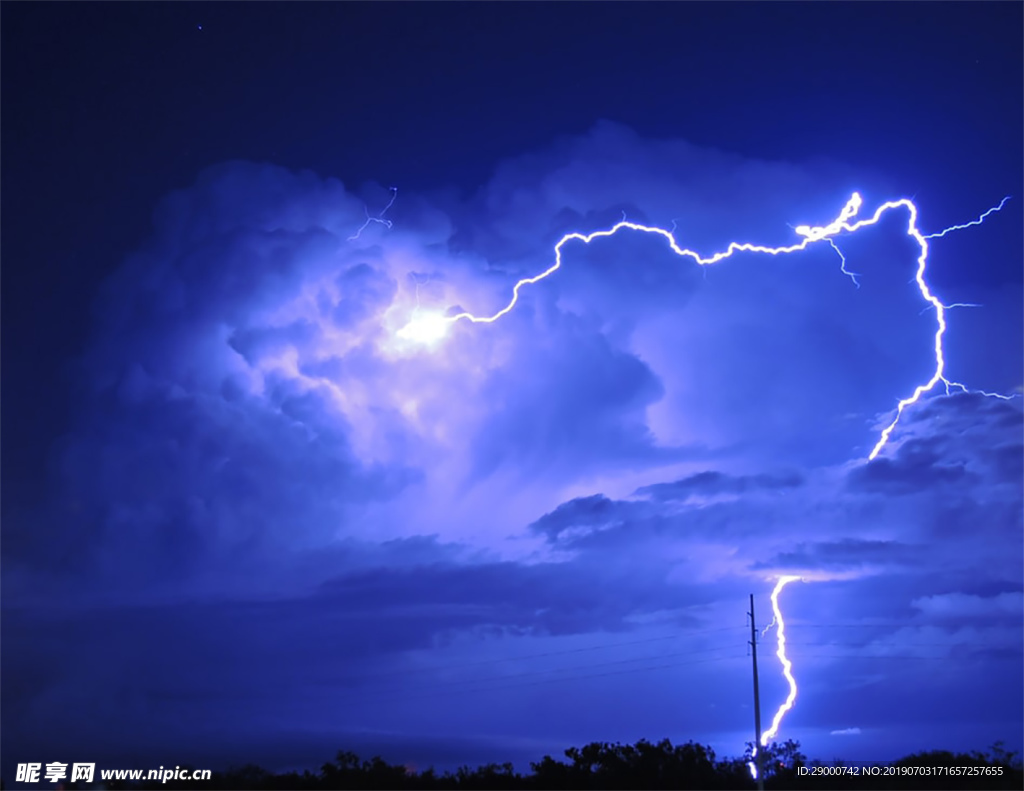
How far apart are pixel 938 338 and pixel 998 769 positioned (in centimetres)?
1561

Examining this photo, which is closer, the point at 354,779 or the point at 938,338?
the point at 938,338

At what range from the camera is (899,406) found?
30094 millimetres

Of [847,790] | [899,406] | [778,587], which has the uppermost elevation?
[899,406]

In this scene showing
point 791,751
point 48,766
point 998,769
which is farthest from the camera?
point 791,751

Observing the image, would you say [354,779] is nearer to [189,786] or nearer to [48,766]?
[189,786]

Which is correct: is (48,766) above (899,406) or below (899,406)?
below

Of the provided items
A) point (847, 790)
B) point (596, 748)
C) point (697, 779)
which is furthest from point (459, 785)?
point (847, 790)

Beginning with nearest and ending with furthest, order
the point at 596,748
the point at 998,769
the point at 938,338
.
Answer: the point at 938,338 → the point at 998,769 → the point at 596,748

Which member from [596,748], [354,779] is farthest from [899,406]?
[354,779]

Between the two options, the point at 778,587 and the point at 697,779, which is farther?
the point at 697,779

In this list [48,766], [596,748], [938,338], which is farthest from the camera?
[596,748]

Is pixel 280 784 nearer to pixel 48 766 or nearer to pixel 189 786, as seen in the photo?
pixel 189 786

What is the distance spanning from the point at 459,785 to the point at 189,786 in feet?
31.5

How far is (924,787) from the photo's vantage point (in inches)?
1276
